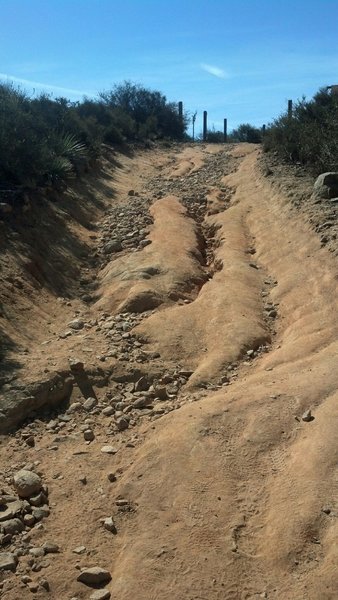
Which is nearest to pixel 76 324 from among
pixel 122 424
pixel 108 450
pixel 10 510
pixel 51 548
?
pixel 122 424

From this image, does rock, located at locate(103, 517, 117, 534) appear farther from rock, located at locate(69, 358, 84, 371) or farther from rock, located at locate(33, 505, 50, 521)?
rock, located at locate(69, 358, 84, 371)

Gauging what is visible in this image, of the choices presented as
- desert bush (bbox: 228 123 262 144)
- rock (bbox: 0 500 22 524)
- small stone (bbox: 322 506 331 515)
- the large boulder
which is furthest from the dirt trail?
desert bush (bbox: 228 123 262 144)

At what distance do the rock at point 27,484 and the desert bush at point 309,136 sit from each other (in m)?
6.87

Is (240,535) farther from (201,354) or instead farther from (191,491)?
(201,354)

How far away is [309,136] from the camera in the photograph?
36.3 ft

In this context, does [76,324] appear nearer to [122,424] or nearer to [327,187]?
[122,424]

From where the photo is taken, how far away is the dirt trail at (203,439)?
3127mm

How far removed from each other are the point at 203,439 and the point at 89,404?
3.89 ft

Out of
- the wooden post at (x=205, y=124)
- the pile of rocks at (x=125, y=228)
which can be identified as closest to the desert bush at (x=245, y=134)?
the wooden post at (x=205, y=124)

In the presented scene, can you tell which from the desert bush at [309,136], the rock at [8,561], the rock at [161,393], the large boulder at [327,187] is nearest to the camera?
the rock at [8,561]

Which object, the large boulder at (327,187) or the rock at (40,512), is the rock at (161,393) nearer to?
the rock at (40,512)

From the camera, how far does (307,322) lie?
17.9ft

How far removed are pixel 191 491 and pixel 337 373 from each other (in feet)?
4.68

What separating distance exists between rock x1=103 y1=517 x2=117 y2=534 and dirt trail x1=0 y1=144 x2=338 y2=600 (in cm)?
3
